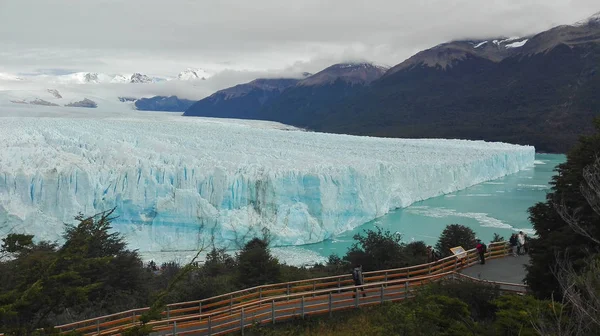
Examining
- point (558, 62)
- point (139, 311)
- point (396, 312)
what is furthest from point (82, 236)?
point (558, 62)

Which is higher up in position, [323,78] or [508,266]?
[323,78]

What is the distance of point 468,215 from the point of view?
24.0 meters

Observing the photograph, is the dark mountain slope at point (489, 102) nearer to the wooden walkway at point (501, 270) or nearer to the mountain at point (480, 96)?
the mountain at point (480, 96)

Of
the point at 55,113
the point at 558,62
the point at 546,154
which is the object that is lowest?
the point at 546,154

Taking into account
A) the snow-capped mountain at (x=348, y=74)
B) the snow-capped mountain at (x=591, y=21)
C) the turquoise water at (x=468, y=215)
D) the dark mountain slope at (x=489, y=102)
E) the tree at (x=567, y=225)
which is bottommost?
the turquoise water at (x=468, y=215)

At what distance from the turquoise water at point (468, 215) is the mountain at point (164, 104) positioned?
448 ft

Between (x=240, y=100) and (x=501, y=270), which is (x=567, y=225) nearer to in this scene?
(x=501, y=270)

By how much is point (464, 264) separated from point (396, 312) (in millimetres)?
4540

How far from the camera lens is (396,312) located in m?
6.70

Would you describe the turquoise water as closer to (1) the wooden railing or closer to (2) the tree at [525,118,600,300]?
(1) the wooden railing

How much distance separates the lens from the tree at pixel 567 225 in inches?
272

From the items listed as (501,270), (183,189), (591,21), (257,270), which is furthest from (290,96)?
(501,270)

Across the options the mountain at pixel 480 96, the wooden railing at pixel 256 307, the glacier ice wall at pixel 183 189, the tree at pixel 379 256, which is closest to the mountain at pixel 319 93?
the mountain at pixel 480 96

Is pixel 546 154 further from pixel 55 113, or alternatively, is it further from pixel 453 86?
pixel 55 113
